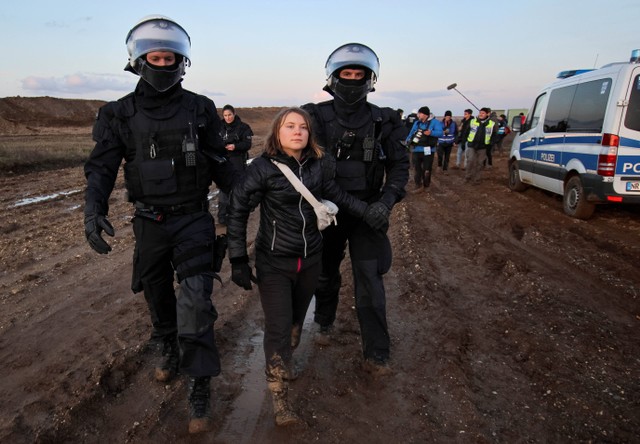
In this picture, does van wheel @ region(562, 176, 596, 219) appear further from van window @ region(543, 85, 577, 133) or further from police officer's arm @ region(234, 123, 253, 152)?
police officer's arm @ region(234, 123, 253, 152)

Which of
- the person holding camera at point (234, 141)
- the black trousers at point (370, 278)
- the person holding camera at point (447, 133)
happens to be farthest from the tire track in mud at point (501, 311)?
the person holding camera at point (447, 133)

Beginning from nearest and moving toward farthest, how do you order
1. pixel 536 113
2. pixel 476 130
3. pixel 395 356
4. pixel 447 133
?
pixel 395 356
pixel 536 113
pixel 476 130
pixel 447 133

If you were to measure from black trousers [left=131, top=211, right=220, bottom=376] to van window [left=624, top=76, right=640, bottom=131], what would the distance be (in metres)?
6.62

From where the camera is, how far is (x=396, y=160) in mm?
3541

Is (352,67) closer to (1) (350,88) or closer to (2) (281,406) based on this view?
(1) (350,88)

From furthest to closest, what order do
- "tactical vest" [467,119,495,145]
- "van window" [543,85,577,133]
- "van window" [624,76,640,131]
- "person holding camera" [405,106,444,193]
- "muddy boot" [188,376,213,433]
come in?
"tactical vest" [467,119,495,145] → "person holding camera" [405,106,444,193] → "van window" [543,85,577,133] → "van window" [624,76,640,131] → "muddy boot" [188,376,213,433]

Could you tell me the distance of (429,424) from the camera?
2.92 meters

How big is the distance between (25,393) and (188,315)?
1.34 metres

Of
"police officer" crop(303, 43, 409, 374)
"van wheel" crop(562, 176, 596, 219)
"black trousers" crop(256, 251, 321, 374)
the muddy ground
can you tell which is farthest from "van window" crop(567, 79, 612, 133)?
"black trousers" crop(256, 251, 321, 374)

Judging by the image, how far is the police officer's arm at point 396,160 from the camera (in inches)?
138

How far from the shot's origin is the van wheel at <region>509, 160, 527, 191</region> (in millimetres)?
11453

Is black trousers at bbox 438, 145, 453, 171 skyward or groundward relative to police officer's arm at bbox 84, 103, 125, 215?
groundward

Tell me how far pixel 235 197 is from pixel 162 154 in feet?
1.84

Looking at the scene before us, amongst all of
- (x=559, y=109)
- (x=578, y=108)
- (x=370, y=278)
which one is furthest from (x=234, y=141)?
(x=559, y=109)
